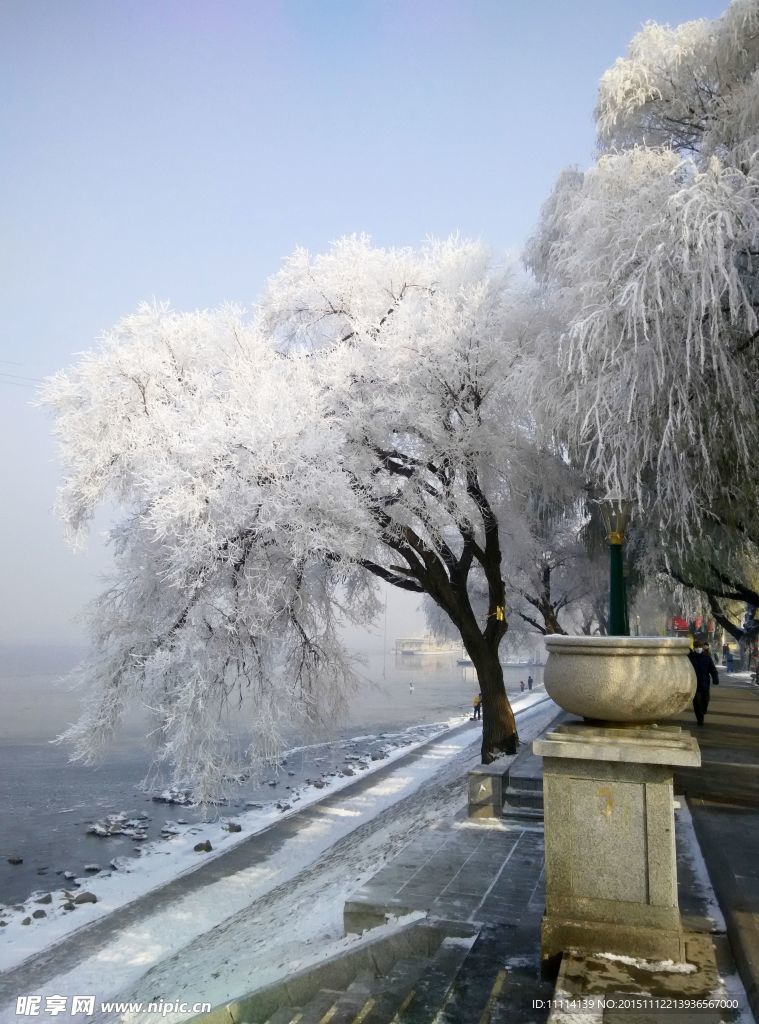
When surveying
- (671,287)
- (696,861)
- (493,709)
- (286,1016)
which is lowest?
(286,1016)

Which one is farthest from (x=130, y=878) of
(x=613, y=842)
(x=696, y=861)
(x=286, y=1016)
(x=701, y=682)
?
(x=701, y=682)

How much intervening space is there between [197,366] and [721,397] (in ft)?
28.0

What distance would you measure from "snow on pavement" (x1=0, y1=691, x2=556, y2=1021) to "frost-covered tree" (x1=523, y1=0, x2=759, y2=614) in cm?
564

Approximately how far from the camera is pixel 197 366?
13016mm

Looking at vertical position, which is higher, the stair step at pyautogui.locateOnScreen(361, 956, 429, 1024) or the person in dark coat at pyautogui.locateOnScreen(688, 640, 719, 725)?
the person in dark coat at pyautogui.locateOnScreen(688, 640, 719, 725)

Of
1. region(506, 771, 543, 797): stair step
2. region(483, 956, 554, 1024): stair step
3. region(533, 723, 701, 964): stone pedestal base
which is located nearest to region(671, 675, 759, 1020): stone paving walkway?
region(533, 723, 701, 964): stone pedestal base

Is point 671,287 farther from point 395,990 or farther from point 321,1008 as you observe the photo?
point 321,1008

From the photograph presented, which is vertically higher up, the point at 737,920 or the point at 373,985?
the point at 737,920

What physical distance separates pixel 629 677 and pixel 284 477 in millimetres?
6763

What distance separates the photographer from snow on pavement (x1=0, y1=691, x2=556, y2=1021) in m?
6.18

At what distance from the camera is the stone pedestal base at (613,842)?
3.95 meters

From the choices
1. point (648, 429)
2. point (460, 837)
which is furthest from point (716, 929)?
point (648, 429)

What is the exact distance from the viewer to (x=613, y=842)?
4059 millimetres

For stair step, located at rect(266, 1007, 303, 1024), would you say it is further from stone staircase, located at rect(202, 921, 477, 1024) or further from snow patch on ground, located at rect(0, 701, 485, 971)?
snow patch on ground, located at rect(0, 701, 485, 971)
